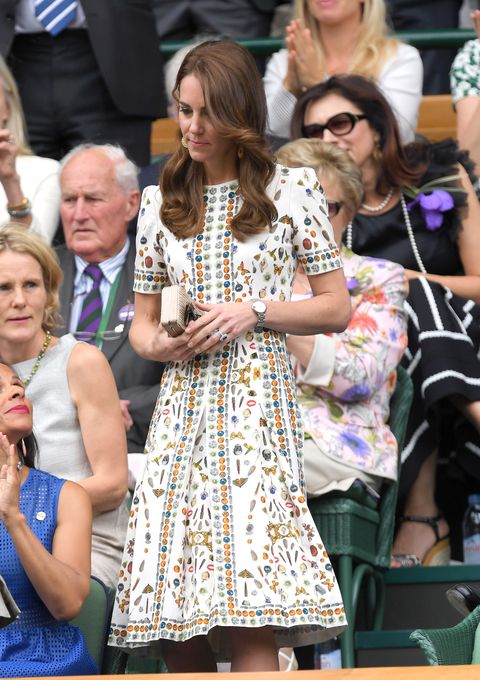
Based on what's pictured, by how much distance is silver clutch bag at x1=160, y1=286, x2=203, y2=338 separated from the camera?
3.38m

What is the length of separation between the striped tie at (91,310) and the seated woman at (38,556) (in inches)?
60.9

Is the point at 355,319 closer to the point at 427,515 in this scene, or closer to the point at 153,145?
the point at 427,515

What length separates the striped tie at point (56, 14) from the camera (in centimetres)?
618

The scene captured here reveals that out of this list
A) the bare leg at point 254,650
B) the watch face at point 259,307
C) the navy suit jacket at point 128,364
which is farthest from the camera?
the navy suit jacket at point 128,364

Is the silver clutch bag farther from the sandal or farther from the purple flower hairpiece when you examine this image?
the purple flower hairpiece

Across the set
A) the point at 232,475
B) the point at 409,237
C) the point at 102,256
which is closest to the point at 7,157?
the point at 102,256

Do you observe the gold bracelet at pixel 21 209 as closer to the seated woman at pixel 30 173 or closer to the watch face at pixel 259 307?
the seated woman at pixel 30 173

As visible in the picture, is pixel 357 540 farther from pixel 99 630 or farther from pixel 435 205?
pixel 435 205

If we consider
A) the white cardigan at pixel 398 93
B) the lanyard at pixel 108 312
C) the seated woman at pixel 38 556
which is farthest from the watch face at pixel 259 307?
the white cardigan at pixel 398 93

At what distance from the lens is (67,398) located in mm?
3936

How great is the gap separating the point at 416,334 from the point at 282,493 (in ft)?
5.26

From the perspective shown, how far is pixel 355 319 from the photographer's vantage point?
4617 mm

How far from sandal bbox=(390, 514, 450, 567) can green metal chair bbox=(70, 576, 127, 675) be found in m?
1.49

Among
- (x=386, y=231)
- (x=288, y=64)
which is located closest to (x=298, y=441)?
(x=386, y=231)
